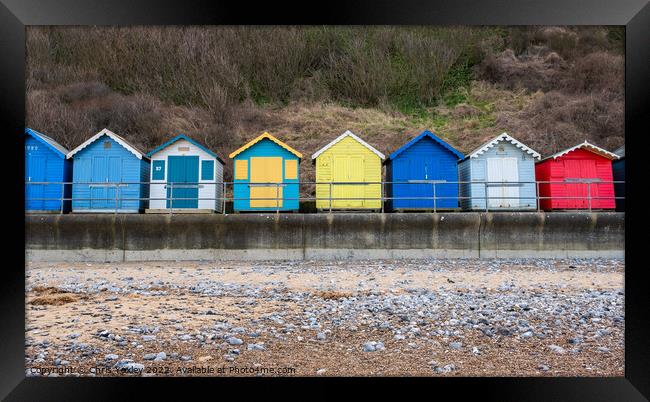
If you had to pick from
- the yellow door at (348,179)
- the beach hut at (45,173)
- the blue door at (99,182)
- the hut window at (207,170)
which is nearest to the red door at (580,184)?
the yellow door at (348,179)

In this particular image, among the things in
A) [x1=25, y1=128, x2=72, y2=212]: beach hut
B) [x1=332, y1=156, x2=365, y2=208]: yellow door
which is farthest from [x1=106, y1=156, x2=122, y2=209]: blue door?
[x1=332, y1=156, x2=365, y2=208]: yellow door

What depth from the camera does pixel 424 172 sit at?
1594 centimetres

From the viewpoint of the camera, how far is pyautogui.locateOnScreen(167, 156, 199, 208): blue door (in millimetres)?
15734

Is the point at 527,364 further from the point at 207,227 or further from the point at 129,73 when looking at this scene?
the point at 129,73

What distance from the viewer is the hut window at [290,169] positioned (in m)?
15.7

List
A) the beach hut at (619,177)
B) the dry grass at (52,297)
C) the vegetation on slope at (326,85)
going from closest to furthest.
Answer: the dry grass at (52,297) < the beach hut at (619,177) < the vegetation on slope at (326,85)

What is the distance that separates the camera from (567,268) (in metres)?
11.4

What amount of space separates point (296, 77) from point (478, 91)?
37.0 ft

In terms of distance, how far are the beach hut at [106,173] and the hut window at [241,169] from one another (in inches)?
123

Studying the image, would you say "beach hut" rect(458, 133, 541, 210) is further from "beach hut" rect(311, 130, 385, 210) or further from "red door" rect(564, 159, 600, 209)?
"beach hut" rect(311, 130, 385, 210)

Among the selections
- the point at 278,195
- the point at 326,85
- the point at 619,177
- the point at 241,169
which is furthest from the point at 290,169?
the point at 326,85

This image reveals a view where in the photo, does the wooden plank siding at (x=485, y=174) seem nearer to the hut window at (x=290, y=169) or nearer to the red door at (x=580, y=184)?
the red door at (x=580, y=184)

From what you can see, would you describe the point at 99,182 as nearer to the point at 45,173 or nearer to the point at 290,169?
the point at 45,173

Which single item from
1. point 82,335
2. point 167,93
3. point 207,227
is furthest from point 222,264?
point 167,93
